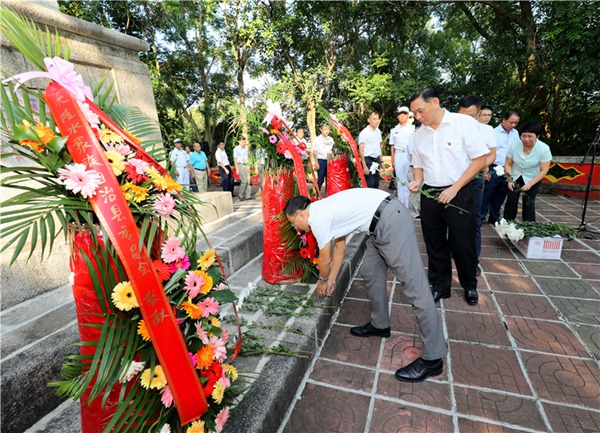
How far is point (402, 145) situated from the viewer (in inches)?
235

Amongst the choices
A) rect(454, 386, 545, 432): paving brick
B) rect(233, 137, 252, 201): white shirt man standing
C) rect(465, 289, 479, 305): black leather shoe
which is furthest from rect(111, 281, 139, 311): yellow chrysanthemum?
rect(233, 137, 252, 201): white shirt man standing

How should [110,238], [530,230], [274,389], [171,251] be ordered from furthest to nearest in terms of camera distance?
[530,230], [274,389], [171,251], [110,238]

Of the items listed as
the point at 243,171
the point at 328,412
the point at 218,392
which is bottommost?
the point at 328,412

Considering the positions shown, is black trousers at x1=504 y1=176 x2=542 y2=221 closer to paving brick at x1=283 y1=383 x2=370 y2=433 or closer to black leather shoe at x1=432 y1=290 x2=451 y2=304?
black leather shoe at x1=432 y1=290 x2=451 y2=304

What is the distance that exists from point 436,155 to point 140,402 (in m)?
2.80

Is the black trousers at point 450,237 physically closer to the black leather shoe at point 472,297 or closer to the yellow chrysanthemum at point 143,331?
the black leather shoe at point 472,297

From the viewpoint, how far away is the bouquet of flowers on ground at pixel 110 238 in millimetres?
1241

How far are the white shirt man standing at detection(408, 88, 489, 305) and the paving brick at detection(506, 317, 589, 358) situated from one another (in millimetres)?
456

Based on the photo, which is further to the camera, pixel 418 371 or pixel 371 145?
pixel 371 145

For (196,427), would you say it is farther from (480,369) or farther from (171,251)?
(480,369)

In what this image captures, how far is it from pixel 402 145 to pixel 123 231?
218 inches

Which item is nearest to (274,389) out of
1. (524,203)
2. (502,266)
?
(502,266)

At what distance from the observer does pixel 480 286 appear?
3.60 metres

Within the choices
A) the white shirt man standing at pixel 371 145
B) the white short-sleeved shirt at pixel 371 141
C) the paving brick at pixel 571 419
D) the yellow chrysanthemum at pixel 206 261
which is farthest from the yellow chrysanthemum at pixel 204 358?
the white short-sleeved shirt at pixel 371 141
